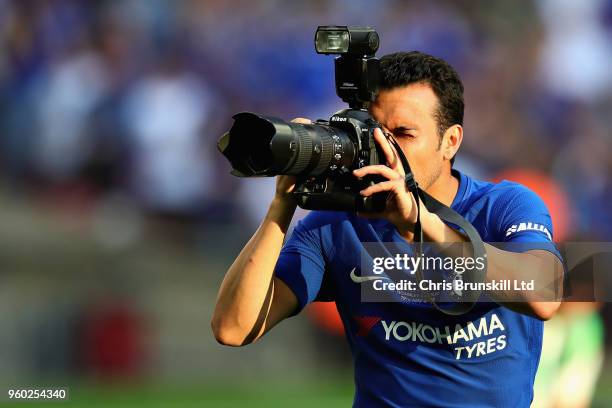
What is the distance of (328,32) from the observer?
340cm

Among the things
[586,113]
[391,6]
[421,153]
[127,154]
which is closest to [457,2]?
[391,6]

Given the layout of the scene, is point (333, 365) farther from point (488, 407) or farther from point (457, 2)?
point (488, 407)

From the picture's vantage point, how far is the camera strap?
308 cm

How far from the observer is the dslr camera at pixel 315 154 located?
114 inches

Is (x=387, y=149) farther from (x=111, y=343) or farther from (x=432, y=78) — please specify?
(x=111, y=343)

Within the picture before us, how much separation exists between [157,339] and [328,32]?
5.57 m

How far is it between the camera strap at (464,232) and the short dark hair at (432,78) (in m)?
0.49

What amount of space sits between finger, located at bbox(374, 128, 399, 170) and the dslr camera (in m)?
0.02

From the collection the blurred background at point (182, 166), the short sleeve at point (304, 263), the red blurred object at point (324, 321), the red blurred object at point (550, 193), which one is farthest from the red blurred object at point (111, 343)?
the short sleeve at point (304, 263)

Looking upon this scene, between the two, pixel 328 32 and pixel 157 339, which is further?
pixel 157 339

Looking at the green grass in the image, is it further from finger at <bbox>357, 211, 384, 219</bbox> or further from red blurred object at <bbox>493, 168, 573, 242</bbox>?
finger at <bbox>357, 211, 384, 219</bbox>

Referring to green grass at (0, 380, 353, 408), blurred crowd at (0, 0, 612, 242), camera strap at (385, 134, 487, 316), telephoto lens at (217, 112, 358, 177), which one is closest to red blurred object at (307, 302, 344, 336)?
green grass at (0, 380, 353, 408)

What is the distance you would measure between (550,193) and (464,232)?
594 cm

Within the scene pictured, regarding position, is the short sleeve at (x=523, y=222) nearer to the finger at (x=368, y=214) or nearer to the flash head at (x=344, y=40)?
the finger at (x=368, y=214)
